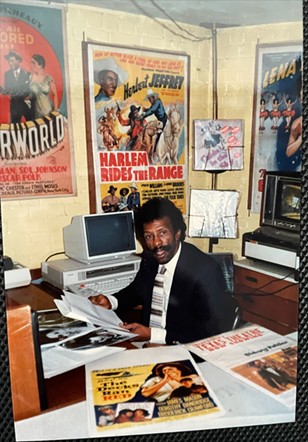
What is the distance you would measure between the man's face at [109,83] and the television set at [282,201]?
43 centimetres

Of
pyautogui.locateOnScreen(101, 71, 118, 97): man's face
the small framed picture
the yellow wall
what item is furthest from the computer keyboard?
pyautogui.locateOnScreen(101, 71, 118, 97): man's face

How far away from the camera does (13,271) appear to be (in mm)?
881

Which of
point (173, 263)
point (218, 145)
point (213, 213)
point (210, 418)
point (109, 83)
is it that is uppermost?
point (109, 83)

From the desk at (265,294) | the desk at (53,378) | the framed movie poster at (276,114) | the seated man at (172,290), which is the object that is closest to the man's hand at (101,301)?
the seated man at (172,290)

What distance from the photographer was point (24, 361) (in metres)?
0.81

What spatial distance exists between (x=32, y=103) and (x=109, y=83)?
184mm

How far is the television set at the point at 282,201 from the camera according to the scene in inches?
39.0

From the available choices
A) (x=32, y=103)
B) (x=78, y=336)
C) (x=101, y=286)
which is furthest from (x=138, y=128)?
(x=78, y=336)

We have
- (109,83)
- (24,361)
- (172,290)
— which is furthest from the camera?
(172,290)

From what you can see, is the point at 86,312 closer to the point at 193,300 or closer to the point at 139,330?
the point at 139,330

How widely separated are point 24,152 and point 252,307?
0.67 metres

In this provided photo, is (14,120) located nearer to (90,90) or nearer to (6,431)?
(90,90)

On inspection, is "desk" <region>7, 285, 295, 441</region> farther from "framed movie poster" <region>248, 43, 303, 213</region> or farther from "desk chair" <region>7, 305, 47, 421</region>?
"framed movie poster" <region>248, 43, 303, 213</region>

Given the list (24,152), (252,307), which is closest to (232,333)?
(252,307)
